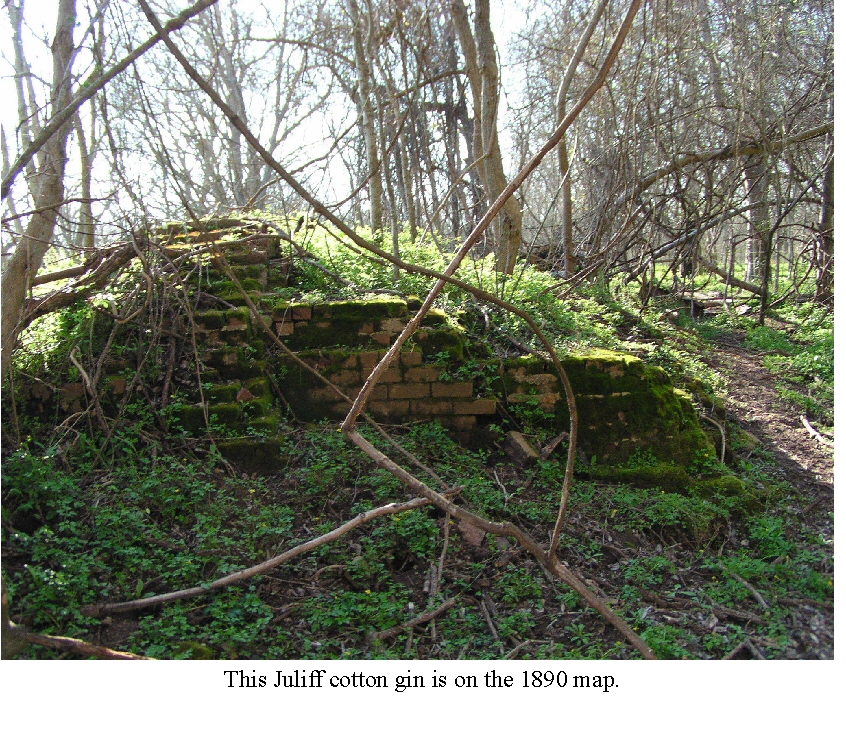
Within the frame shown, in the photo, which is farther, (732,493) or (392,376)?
(392,376)

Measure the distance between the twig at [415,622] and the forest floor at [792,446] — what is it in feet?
4.84

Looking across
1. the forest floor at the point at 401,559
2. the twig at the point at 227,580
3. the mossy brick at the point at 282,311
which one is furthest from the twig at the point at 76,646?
the mossy brick at the point at 282,311

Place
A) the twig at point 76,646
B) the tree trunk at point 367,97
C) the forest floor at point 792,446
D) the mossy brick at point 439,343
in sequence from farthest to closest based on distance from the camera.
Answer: the tree trunk at point 367,97 → the mossy brick at point 439,343 → the forest floor at point 792,446 → the twig at point 76,646

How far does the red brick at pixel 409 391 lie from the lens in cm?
443

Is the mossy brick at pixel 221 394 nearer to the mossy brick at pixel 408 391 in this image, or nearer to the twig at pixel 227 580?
the mossy brick at pixel 408 391

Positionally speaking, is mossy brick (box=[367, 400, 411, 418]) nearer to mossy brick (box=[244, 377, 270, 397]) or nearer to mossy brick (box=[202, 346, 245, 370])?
mossy brick (box=[244, 377, 270, 397])

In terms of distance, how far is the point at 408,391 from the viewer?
444 cm

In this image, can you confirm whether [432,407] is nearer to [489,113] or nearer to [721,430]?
[721,430]

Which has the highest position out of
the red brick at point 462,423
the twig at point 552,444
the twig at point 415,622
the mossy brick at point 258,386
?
the mossy brick at point 258,386

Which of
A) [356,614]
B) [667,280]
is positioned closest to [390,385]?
[356,614]

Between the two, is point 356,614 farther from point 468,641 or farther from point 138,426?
point 138,426

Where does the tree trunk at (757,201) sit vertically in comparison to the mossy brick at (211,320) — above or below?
above

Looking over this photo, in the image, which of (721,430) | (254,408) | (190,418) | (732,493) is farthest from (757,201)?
(190,418)

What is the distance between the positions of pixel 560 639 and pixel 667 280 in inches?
320
